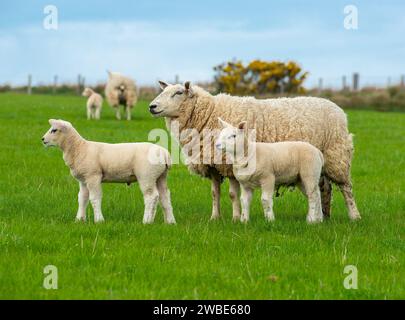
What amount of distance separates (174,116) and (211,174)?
968 millimetres

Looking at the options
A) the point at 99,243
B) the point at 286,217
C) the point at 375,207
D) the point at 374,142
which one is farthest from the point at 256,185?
the point at 374,142

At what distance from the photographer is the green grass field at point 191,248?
652 centimetres

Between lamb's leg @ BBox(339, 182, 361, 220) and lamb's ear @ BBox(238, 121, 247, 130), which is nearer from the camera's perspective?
lamb's ear @ BBox(238, 121, 247, 130)

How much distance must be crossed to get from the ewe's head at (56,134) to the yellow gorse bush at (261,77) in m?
38.0

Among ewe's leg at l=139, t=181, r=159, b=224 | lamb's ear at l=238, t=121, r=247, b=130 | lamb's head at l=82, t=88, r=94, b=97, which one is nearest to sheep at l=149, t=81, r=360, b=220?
lamb's ear at l=238, t=121, r=247, b=130

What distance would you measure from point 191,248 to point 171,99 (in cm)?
286

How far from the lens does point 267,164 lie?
9320 mm

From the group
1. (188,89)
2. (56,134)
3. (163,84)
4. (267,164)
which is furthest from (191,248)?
(163,84)

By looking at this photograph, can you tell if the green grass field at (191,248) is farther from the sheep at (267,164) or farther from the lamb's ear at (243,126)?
the lamb's ear at (243,126)

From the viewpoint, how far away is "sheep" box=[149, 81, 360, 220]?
10.2 meters

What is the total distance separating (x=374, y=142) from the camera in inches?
864

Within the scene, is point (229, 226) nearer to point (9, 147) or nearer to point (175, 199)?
point (175, 199)

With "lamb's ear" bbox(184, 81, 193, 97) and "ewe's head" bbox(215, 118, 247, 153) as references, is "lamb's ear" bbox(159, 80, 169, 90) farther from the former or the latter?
"ewe's head" bbox(215, 118, 247, 153)

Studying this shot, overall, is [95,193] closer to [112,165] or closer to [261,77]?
[112,165]
